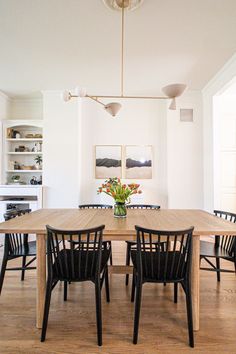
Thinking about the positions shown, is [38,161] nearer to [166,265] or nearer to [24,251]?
[24,251]

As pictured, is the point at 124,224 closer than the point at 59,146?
Yes

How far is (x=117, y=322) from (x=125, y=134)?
13.1 ft

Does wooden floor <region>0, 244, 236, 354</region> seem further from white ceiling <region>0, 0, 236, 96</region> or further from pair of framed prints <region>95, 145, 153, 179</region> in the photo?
white ceiling <region>0, 0, 236, 96</region>

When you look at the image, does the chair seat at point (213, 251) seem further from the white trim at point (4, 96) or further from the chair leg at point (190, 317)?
the white trim at point (4, 96)

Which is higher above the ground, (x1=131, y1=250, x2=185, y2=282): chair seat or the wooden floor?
(x1=131, y1=250, x2=185, y2=282): chair seat

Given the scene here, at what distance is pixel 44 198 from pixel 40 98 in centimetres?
237

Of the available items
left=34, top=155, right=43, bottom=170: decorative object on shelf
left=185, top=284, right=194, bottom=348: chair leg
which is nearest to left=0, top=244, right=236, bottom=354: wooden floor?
left=185, top=284, right=194, bottom=348: chair leg

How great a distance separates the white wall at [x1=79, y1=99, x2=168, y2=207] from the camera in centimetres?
518

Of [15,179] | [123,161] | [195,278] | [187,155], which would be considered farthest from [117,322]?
[15,179]

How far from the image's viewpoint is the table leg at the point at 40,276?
1834 mm

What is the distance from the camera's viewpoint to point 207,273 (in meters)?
2.89

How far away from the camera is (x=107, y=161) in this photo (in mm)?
5195

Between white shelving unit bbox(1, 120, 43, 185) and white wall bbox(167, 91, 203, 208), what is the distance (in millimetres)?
2896

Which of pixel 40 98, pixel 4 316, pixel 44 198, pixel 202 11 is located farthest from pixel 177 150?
pixel 4 316
